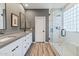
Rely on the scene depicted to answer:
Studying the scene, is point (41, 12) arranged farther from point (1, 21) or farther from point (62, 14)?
point (1, 21)

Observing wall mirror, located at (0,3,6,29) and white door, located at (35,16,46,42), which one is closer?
wall mirror, located at (0,3,6,29)

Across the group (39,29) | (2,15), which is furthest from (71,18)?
(2,15)

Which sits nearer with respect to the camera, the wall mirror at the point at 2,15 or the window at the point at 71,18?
the window at the point at 71,18

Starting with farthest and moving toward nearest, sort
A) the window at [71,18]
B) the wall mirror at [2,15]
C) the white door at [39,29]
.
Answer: the white door at [39,29], the wall mirror at [2,15], the window at [71,18]

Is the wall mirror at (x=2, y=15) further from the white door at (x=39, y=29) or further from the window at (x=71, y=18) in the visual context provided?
the window at (x=71, y=18)

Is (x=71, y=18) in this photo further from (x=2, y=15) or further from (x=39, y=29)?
(x=2, y=15)

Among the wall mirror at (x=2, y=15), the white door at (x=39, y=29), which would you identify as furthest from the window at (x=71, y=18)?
the wall mirror at (x=2, y=15)

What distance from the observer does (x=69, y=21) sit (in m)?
2.37

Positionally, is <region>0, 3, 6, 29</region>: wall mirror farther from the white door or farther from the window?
the window

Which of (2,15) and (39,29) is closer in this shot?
(2,15)

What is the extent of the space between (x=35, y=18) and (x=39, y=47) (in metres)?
0.86

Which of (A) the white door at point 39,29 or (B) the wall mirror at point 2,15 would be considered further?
(A) the white door at point 39,29

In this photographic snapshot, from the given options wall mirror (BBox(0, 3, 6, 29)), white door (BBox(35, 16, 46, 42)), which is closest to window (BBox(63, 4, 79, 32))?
white door (BBox(35, 16, 46, 42))

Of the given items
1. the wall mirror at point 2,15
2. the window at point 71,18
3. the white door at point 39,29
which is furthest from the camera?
the white door at point 39,29
